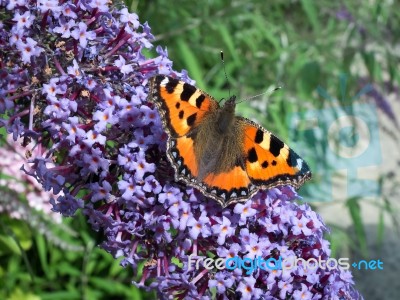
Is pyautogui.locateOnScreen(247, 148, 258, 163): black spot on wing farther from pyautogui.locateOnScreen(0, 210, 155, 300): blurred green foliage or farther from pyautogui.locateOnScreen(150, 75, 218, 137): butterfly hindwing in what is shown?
pyautogui.locateOnScreen(0, 210, 155, 300): blurred green foliage

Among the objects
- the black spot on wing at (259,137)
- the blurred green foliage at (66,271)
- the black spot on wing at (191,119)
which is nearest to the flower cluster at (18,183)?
the blurred green foliage at (66,271)

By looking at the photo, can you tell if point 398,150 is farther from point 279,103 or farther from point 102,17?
point 102,17

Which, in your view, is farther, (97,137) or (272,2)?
(272,2)

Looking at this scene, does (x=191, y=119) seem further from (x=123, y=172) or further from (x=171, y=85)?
(x=123, y=172)

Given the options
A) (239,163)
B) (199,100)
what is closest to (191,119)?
(199,100)

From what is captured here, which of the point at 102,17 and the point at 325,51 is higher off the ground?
the point at 325,51

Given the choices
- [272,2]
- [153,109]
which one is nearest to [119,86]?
[153,109]

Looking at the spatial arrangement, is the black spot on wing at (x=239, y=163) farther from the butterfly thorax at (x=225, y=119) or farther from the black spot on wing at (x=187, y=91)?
the black spot on wing at (x=187, y=91)

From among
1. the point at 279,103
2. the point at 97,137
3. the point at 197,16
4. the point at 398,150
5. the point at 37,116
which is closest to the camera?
the point at 97,137
